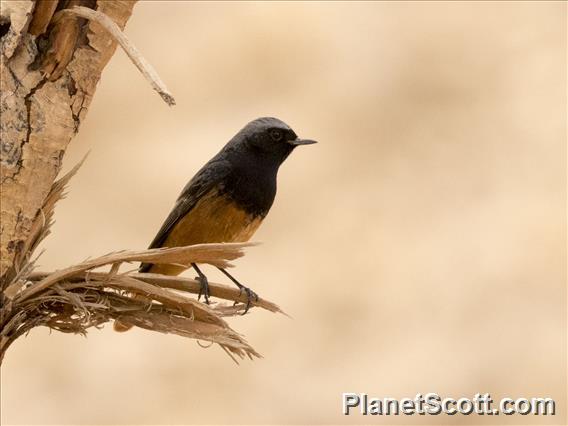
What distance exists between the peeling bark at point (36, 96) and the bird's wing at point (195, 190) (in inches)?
70.3

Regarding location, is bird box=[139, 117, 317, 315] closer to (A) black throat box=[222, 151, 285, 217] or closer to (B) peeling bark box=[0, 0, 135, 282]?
(A) black throat box=[222, 151, 285, 217]

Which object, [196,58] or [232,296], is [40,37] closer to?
[232,296]

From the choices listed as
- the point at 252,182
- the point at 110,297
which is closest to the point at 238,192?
the point at 252,182

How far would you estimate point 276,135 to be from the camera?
4.37 meters

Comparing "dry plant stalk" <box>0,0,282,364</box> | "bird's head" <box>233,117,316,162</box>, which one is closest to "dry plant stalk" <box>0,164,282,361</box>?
"dry plant stalk" <box>0,0,282,364</box>

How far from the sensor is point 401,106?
346 inches

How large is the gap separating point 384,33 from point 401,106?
1.03 meters

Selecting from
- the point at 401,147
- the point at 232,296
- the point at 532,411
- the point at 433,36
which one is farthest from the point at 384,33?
the point at 232,296

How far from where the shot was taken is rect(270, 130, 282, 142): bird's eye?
4.36 metres

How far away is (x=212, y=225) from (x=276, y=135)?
0.50 m

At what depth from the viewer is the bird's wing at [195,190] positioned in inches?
173

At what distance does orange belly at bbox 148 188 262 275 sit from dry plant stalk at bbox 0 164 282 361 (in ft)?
4.76

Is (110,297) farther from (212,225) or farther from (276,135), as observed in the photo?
(276,135)

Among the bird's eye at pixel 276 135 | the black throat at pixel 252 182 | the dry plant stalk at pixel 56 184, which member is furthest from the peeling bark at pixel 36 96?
the bird's eye at pixel 276 135
